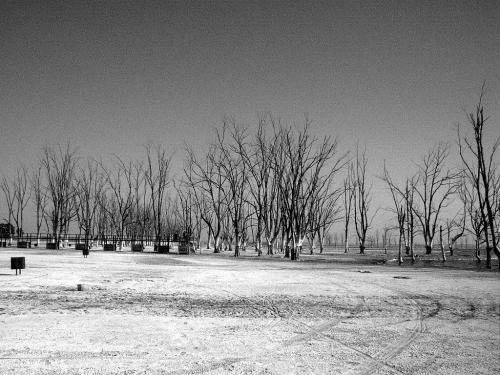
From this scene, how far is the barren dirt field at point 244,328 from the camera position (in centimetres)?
524

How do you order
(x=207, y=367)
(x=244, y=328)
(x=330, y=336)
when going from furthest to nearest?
(x=244, y=328), (x=330, y=336), (x=207, y=367)

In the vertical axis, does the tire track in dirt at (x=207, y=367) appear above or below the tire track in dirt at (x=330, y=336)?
above

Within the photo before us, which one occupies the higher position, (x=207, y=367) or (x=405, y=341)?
Answer: (x=207, y=367)

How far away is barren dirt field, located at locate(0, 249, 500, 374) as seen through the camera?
5238mm

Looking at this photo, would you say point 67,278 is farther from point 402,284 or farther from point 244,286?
point 402,284

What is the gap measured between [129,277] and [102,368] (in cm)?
885

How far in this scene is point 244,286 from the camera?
12.0m

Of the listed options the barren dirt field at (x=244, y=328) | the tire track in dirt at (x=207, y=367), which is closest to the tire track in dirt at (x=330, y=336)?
the barren dirt field at (x=244, y=328)

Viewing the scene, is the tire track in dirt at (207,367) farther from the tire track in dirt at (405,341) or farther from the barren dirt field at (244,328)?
the tire track in dirt at (405,341)

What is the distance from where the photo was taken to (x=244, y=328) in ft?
23.2

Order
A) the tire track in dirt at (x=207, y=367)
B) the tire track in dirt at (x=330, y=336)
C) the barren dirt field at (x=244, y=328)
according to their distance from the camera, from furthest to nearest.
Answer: the tire track in dirt at (x=330, y=336) < the barren dirt field at (x=244, y=328) < the tire track in dirt at (x=207, y=367)

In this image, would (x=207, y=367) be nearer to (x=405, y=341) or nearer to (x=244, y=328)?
(x=244, y=328)

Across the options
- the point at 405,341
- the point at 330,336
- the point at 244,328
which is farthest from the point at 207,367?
the point at 405,341

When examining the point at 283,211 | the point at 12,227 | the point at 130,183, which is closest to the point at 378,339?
the point at 283,211
